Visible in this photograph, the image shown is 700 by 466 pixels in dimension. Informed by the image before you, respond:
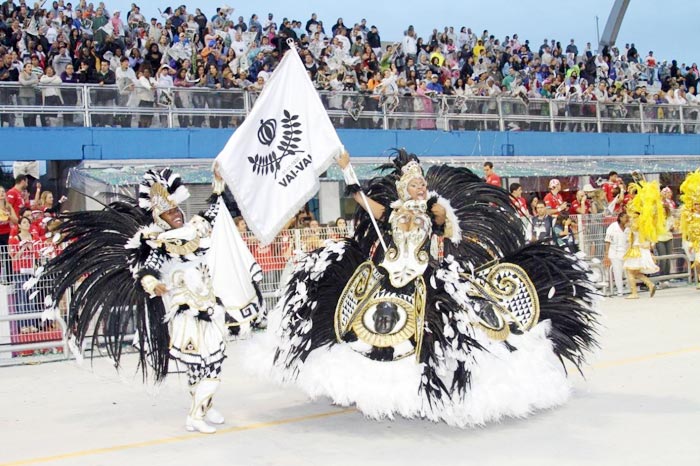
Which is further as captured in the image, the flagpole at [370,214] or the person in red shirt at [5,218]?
the person in red shirt at [5,218]

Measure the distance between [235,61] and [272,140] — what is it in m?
11.1

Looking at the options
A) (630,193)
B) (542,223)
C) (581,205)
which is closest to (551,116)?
(581,205)

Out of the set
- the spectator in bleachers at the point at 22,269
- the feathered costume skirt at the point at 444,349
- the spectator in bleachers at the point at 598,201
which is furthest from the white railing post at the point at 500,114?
the feathered costume skirt at the point at 444,349

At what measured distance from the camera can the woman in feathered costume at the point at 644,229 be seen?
15.0 meters

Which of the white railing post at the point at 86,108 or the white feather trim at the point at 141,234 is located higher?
the white railing post at the point at 86,108

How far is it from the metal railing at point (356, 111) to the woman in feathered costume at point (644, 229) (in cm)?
552

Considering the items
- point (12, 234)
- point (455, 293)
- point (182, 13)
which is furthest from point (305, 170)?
point (182, 13)

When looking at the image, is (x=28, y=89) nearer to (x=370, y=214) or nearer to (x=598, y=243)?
(x=370, y=214)

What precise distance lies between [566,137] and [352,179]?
52.6 feet

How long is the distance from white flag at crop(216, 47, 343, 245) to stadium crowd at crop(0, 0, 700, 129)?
8526mm

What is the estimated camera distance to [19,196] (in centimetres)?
1273

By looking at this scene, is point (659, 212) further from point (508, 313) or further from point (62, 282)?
point (62, 282)

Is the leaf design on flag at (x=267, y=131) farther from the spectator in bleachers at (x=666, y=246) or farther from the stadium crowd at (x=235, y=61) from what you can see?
the spectator in bleachers at (x=666, y=246)

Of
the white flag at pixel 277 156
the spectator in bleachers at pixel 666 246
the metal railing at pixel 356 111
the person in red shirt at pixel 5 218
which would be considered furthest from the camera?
the spectator in bleachers at pixel 666 246
